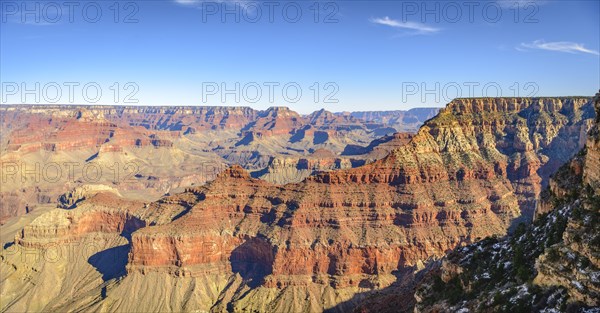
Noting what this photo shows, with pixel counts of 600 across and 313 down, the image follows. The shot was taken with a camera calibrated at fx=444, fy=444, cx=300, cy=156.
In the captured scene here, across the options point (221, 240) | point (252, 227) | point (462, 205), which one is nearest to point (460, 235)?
point (462, 205)

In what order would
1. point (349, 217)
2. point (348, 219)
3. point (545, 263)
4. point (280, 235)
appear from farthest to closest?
point (349, 217) → point (348, 219) → point (280, 235) → point (545, 263)

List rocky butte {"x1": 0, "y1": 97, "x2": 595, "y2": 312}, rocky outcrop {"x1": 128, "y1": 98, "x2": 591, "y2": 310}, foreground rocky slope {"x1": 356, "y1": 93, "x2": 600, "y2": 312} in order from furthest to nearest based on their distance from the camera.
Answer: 1. rocky outcrop {"x1": 128, "y1": 98, "x2": 591, "y2": 310}
2. rocky butte {"x1": 0, "y1": 97, "x2": 595, "y2": 312}
3. foreground rocky slope {"x1": 356, "y1": 93, "x2": 600, "y2": 312}

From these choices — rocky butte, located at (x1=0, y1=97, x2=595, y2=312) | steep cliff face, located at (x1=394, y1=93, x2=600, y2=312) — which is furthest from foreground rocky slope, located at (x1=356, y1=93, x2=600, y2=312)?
rocky butte, located at (x1=0, y1=97, x2=595, y2=312)

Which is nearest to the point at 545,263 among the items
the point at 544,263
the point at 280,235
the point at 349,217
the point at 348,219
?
the point at 544,263

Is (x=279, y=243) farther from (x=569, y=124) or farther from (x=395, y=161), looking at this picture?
(x=569, y=124)

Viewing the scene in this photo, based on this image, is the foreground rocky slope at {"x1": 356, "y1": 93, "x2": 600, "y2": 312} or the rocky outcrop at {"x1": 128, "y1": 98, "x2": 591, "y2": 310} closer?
the foreground rocky slope at {"x1": 356, "y1": 93, "x2": 600, "y2": 312}

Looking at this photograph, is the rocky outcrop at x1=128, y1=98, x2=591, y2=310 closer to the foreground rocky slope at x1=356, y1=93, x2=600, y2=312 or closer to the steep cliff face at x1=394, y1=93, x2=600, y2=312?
the steep cliff face at x1=394, y1=93, x2=600, y2=312

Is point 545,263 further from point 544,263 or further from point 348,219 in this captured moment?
point 348,219

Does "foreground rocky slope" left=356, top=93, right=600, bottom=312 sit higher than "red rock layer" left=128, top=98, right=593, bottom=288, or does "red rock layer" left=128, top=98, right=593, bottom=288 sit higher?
"foreground rocky slope" left=356, top=93, right=600, bottom=312

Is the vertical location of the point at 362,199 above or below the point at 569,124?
below
